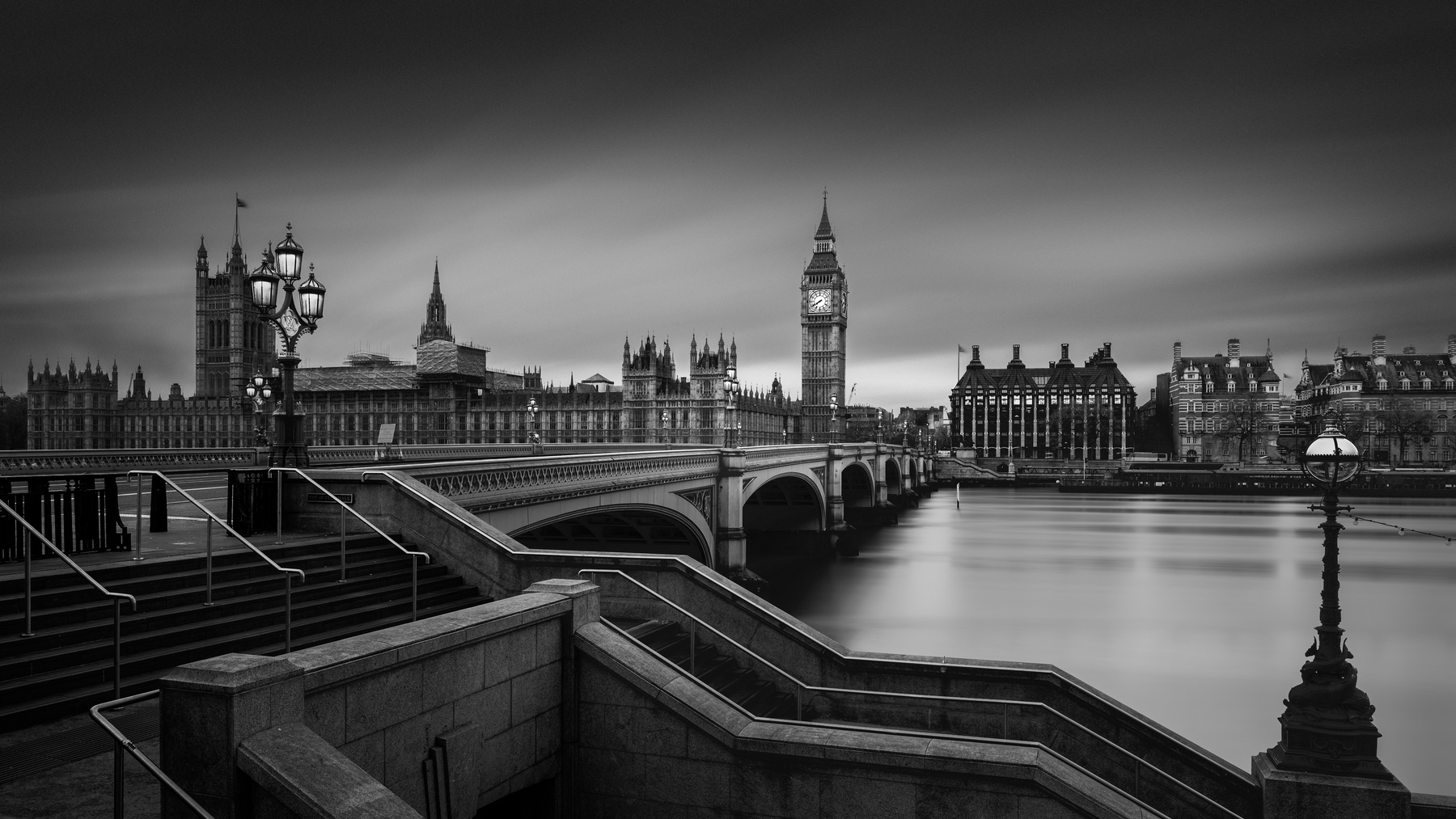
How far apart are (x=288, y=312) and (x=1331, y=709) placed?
1737 cm

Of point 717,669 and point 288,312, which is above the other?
point 288,312

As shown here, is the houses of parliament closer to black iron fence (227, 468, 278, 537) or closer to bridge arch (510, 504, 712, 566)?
bridge arch (510, 504, 712, 566)

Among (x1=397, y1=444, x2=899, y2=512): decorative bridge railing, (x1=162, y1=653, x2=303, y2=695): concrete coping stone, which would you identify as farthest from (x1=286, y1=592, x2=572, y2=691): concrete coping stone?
(x1=397, y1=444, x2=899, y2=512): decorative bridge railing

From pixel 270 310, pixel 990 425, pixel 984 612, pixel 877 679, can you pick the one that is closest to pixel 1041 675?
A: pixel 877 679

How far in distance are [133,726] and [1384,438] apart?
519 feet

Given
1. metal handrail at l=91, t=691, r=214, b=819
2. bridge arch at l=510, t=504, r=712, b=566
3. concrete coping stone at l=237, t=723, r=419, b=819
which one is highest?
Answer: metal handrail at l=91, t=691, r=214, b=819

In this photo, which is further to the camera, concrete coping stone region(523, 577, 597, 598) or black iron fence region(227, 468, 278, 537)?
black iron fence region(227, 468, 278, 537)

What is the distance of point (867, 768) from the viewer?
9453 mm

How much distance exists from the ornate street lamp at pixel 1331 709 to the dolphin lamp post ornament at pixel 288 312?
52.2 feet

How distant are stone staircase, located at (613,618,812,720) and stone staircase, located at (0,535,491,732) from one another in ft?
8.34

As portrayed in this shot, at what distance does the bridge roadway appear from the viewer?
18.6m

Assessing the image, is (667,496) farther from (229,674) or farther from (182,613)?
(229,674)

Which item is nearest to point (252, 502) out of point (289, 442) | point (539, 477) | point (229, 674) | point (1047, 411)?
point (289, 442)

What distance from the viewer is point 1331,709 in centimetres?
1256
